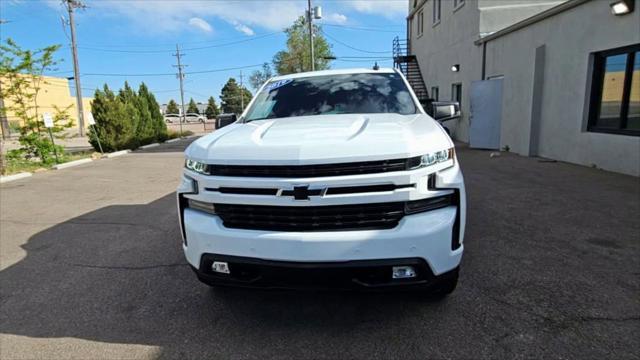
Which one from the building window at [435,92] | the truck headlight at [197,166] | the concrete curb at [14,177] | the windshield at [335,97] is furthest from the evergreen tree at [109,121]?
the truck headlight at [197,166]

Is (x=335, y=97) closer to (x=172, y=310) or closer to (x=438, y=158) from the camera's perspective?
(x=438, y=158)

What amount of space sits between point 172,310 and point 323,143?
1759mm

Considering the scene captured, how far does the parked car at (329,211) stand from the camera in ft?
7.00

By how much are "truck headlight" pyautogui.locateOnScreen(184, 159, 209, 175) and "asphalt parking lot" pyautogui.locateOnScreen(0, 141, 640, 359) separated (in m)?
1.08

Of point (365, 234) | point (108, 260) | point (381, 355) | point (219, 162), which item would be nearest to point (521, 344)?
point (381, 355)

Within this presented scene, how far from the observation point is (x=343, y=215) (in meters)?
2.19

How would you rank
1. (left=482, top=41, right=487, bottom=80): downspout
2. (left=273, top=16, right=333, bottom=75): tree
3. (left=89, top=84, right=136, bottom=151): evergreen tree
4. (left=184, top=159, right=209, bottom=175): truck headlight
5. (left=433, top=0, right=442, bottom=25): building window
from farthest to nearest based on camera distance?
(left=273, top=16, right=333, bottom=75): tree → (left=433, top=0, right=442, bottom=25): building window → (left=89, top=84, right=136, bottom=151): evergreen tree → (left=482, top=41, right=487, bottom=80): downspout → (left=184, top=159, right=209, bottom=175): truck headlight

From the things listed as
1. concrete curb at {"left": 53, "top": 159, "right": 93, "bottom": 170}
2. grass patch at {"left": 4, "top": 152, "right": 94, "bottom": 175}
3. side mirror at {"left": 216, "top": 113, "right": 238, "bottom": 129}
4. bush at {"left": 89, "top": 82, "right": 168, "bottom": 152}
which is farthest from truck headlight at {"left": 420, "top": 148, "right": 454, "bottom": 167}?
bush at {"left": 89, "top": 82, "right": 168, "bottom": 152}

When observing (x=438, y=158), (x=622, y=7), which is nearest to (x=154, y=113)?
(x=622, y=7)

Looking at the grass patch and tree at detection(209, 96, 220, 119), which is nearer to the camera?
the grass patch

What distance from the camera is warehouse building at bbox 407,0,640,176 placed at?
23.5 feet

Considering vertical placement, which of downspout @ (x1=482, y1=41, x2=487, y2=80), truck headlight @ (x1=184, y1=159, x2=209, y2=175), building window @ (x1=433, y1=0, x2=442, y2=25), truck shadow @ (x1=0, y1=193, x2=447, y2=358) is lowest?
truck shadow @ (x1=0, y1=193, x2=447, y2=358)

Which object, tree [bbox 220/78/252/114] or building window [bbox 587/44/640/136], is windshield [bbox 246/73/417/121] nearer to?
building window [bbox 587/44/640/136]

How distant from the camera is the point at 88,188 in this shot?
26.9ft
